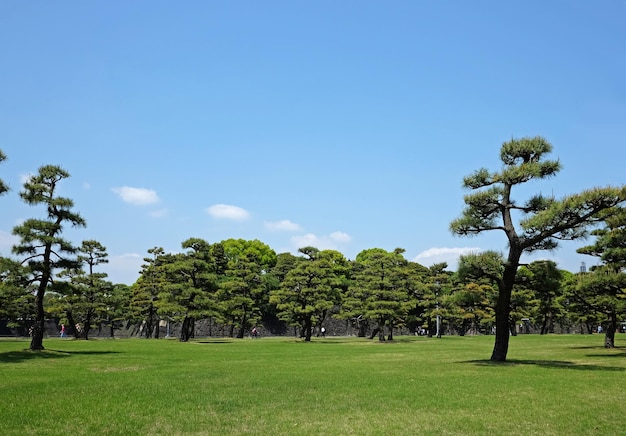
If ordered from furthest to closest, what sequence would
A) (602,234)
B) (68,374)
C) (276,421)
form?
(602,234), (68,374), (276,421)

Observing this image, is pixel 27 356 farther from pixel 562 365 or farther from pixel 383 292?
pixel 383 292

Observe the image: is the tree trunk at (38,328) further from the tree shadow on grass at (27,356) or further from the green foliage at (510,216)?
the green foliage at (510,216)

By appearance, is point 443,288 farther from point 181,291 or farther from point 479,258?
point 479,258

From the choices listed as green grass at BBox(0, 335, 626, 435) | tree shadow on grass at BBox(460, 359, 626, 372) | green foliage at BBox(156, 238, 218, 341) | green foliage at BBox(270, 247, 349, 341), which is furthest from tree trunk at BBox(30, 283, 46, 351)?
green foliage at BBox(270, 247, 349, 341)

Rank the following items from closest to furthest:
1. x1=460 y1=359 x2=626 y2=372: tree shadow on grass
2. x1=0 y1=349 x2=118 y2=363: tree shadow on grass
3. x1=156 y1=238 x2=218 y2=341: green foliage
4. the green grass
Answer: the green grass
x1=460 y1=359 x2=626 y2=372: tree shadow on grass
x1=0 y1=349 x2=118 y2=363: tree shadow on grass
x1=156 y1=238 x2=218 y2=341: green foliage

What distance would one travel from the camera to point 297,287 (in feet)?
152

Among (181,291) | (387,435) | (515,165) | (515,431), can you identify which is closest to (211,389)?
(387,435)

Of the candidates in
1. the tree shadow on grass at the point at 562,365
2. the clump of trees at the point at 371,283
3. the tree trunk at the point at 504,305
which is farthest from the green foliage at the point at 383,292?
the tree shadow on grass at the point at 562,365

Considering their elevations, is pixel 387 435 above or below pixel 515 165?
below

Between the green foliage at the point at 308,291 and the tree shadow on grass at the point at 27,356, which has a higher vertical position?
the green foliage at the point at 308,291

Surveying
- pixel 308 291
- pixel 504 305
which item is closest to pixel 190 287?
pixel 308 291

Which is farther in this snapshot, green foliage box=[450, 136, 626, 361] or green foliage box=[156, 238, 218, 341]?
green foliage box=[156, 238, 218, 341]

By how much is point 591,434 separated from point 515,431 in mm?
1143

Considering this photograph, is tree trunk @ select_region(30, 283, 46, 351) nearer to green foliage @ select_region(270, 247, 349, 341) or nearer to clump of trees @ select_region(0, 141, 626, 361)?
clump of trees @ select_region(0, 141, 626, 361)
